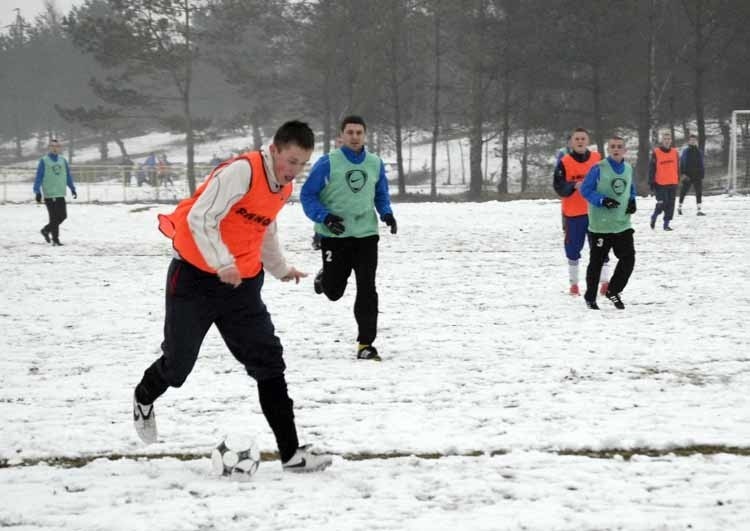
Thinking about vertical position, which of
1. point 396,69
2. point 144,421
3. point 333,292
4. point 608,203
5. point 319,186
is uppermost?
point 396,69

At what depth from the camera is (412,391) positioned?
267 inches

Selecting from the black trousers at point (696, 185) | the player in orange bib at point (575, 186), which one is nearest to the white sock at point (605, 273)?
the player in orange bib at point (575, 186)

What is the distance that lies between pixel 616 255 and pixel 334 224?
401 centimetres

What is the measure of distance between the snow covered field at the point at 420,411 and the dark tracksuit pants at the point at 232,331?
0.35 meters

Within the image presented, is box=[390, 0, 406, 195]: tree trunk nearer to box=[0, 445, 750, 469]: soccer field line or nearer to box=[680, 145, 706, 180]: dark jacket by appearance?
box=[680, 145, 706, 180]: dark jacket

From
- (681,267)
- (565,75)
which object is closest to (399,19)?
(565,75)

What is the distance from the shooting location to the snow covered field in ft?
14.5

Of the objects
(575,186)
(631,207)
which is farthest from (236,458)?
(575,186)

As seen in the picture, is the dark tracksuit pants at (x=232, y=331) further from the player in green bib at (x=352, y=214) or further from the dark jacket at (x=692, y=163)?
the dark jacket at (x=692, y=163)

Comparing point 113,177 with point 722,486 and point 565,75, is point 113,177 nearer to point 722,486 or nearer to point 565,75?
point 565,75

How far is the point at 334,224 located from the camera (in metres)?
7.82

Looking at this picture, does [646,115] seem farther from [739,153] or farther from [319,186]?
[319,186]

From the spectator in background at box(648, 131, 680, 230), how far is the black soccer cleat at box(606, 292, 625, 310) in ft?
29.3

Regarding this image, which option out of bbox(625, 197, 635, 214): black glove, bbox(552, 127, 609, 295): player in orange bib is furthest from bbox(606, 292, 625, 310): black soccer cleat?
bbox(625, 197, 635, 214): black glove
